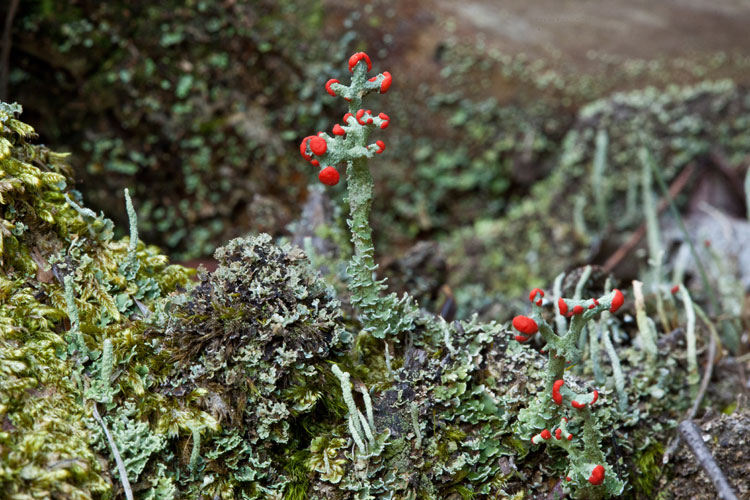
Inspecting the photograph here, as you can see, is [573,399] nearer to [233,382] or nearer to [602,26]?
[233,382]

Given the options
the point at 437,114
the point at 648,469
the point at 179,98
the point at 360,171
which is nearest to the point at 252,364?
the point at 360,171

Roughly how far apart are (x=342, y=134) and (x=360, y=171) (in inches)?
4.7

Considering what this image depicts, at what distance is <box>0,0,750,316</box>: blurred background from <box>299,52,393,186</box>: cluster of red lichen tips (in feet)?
4.96

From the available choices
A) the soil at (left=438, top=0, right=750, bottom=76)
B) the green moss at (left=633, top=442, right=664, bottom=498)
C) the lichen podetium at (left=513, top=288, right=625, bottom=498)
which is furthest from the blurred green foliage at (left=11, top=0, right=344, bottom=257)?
the green moss at (left=633, top=442, right=664, bottom=498)

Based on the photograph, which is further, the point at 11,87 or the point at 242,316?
the point at 11,87

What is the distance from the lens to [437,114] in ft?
12.2

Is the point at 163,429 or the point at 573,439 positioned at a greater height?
the point at 163,429

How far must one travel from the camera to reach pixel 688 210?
3.62 metres

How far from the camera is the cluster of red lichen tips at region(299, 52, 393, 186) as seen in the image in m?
1.41

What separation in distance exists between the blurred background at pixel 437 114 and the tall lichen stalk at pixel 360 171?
136 cm

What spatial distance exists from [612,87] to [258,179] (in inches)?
88.4

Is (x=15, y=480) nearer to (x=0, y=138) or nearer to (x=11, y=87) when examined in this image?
(x=0, y=138)

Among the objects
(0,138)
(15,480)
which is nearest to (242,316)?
(15,480)

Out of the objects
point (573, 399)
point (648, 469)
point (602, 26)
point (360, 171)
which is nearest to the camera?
point (573, 399)
